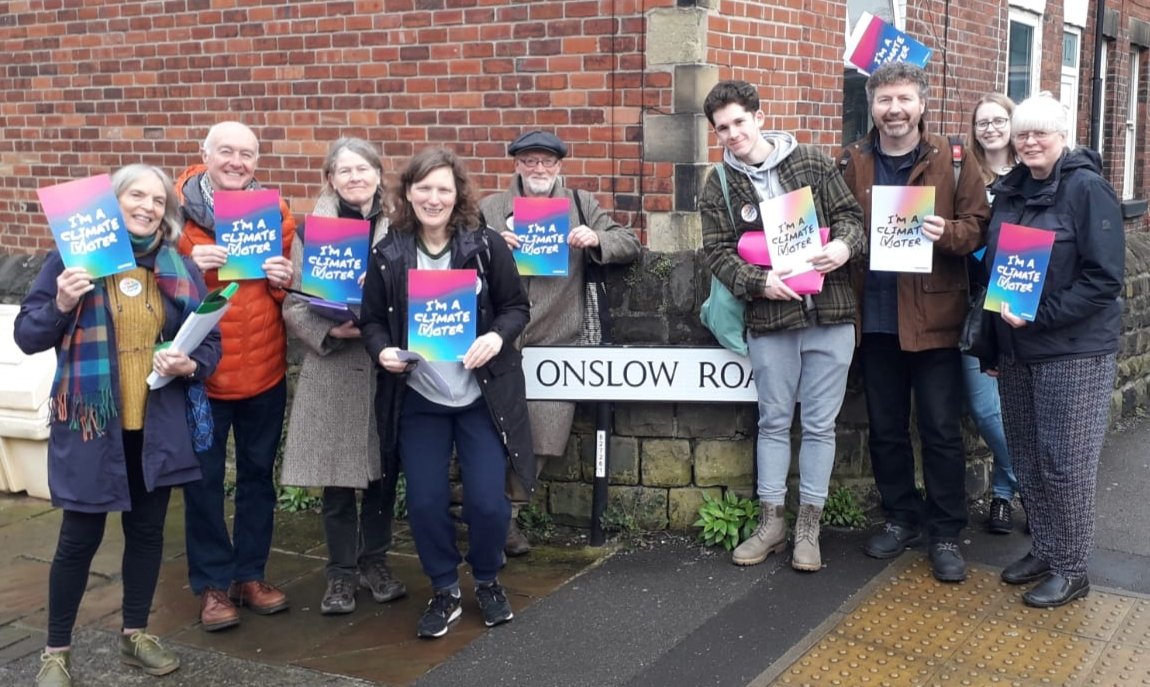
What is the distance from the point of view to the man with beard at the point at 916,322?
192 inches

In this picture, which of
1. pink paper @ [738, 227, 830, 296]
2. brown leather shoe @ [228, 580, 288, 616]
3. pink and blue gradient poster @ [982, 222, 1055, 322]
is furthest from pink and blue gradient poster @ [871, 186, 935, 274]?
brown leather shoe @ [228, 580, 288, 616]

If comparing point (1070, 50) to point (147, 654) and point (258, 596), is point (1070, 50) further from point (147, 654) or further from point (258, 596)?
point (147, 654)

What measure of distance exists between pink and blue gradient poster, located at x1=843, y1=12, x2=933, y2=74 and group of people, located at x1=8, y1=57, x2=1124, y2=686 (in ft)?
4.35

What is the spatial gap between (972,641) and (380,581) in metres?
2.35

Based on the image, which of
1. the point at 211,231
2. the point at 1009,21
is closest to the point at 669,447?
the point at 211,231

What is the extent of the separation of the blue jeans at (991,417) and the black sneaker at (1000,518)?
0.03 m

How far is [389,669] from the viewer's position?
14.2ft

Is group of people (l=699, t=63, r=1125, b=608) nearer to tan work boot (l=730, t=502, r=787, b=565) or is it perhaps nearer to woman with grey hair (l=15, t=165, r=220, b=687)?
tan work boot (l=730, t=502, r=787, b=565)

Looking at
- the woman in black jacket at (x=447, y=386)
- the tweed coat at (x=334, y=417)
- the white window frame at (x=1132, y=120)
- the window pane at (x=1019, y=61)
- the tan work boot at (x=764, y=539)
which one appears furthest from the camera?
the white window frame at (x=1132, y=120)

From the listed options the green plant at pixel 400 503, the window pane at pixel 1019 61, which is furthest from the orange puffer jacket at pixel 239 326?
the window pane at pixel 1019 61

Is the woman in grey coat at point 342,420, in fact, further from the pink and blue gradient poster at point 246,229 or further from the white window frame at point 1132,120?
the white window frame at point 1132,120

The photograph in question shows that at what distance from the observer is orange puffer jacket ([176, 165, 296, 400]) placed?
4648mm

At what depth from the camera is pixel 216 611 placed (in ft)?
15.5

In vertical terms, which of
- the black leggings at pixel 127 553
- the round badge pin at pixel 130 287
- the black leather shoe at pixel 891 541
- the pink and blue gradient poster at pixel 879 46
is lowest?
the black leather shoe at pixel 891 541
